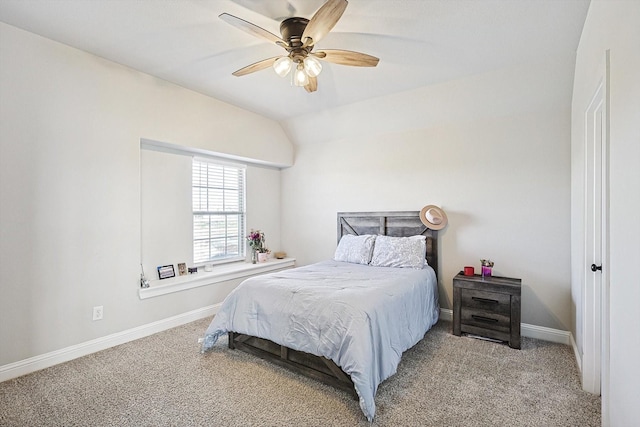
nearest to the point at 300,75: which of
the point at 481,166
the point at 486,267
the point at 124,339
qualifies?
the point at 481,166

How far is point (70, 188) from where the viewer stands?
2.76 meters

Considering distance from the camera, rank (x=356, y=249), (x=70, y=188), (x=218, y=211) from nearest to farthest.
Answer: (x=70, y=188)
(x=356, y=249)
(x=218, y=211)

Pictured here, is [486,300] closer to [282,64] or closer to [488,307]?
[488,307]

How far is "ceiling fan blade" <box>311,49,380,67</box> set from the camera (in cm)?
227

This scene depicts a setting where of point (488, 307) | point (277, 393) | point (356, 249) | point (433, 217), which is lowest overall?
point (277, 393)

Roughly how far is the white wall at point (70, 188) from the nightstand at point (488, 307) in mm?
3183

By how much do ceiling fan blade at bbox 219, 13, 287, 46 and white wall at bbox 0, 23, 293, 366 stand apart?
71.6 inches

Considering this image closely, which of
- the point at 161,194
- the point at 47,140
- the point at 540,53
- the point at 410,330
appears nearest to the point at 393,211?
the point at 410,330

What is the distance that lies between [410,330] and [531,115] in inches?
103

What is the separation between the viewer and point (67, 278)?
8.99 ft

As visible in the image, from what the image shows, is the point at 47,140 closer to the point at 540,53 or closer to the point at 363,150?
the point at 363,150

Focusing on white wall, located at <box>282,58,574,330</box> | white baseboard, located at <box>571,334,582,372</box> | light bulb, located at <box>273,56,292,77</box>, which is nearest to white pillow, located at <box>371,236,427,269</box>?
white wall, located at <box>282,58,574,330</box>

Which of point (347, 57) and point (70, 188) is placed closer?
point (347, 57)

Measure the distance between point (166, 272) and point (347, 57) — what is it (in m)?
3.08
